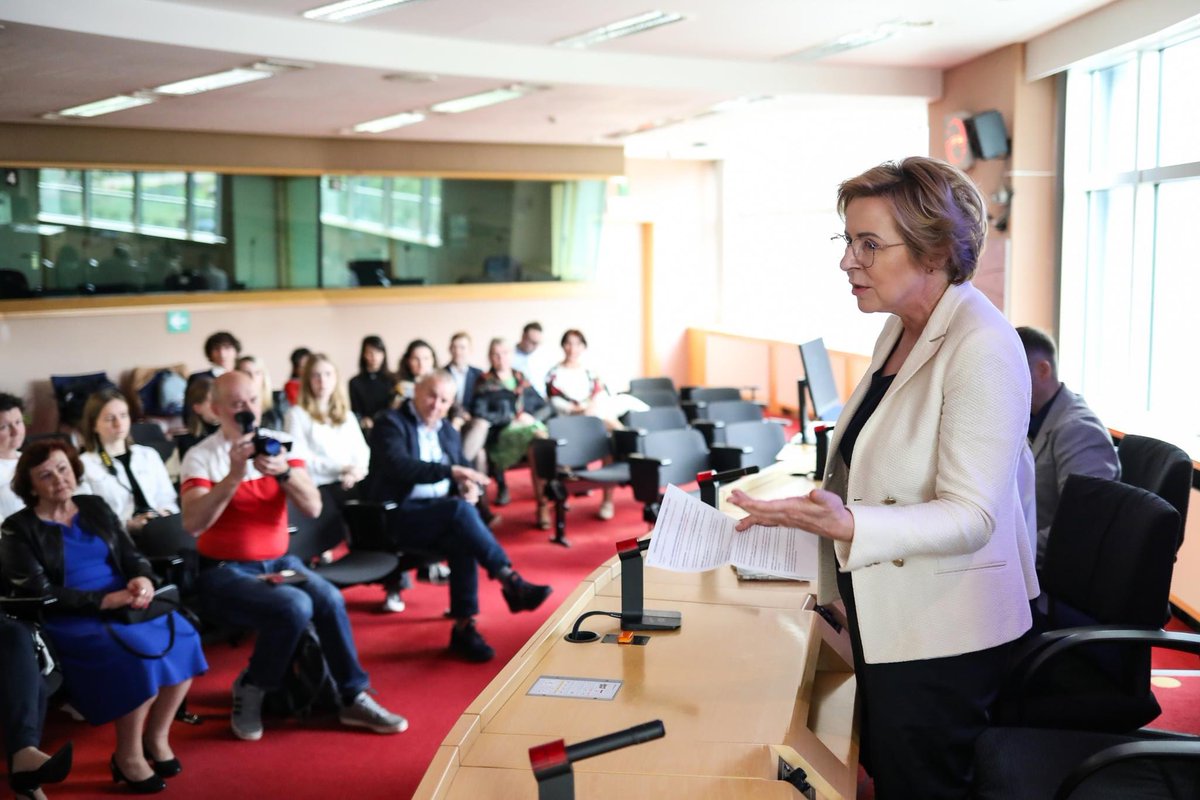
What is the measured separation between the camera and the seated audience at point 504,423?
8070 mm

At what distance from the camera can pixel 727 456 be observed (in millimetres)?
6500

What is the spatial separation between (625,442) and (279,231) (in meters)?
5.33

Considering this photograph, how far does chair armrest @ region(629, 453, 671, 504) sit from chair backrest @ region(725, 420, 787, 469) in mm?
467

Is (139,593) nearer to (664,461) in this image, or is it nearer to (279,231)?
(664,461)

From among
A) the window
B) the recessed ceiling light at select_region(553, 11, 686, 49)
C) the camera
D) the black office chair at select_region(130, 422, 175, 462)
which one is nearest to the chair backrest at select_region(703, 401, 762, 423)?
the window

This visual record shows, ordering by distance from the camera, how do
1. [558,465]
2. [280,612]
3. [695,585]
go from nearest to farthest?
1. [695,585]
2. [280,612]
3. [558,465]

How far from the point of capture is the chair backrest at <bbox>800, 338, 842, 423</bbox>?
5.28 metres

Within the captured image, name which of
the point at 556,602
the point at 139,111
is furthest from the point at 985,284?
the point at 139,111

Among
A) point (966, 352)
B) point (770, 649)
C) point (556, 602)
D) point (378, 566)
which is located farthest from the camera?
point (556, 602)

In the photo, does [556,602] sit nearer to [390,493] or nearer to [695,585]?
[390,493]

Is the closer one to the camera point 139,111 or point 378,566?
point 378,566

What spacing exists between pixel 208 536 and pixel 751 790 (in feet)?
10.0

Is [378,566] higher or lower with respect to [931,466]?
lower

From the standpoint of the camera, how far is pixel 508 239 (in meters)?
12.2
